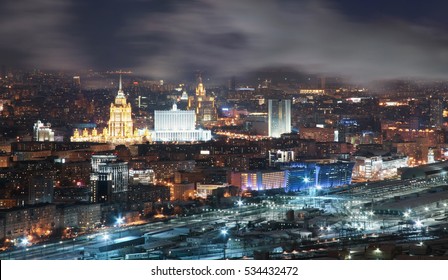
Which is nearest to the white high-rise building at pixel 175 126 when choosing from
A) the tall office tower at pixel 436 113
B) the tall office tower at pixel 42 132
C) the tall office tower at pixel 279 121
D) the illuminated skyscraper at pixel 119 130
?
the illuminated skyscraper at pixel 119 130

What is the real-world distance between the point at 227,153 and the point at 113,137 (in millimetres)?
4357

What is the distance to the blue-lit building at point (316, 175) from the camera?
43.6 ft

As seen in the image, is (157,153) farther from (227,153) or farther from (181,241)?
(181,241)

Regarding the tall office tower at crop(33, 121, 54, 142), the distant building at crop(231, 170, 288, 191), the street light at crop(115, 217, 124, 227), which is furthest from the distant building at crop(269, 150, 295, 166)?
the street light at crop(115, 217, 124, 227)

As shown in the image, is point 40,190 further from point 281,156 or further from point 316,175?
point 281,156

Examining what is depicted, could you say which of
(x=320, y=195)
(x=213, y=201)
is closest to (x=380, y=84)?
(x=320, y=195)

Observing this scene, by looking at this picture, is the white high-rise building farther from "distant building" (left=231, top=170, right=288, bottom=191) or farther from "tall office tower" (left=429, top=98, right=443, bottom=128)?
"distant building" (left=231, top=170, right=288, bottom=191)

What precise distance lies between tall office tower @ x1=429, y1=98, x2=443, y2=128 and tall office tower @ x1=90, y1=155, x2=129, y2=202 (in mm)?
6805

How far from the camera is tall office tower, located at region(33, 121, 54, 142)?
54.3 ft

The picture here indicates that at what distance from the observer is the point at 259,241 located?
23.8 ft

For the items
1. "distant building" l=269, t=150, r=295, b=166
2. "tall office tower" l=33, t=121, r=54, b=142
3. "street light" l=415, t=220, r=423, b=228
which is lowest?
"street light" l=415, t=220, r=423, b=228

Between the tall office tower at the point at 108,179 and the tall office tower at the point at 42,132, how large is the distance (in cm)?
349

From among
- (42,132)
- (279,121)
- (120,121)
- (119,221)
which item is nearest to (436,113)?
(279,121)
